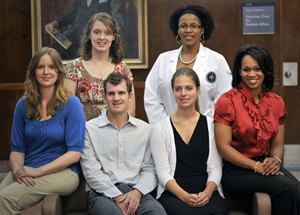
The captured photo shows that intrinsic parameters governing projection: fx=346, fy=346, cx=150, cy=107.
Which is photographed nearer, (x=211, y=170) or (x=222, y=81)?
(x=211, y=170)

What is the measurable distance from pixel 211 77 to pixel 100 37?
896 millimetres

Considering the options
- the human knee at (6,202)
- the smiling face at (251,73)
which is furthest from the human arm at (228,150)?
the human knee at (6,202)

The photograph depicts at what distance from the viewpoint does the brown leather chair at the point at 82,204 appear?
1826mm

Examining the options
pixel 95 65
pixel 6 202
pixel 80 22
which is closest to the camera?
pixel 6 202

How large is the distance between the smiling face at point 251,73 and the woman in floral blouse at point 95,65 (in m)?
0.93

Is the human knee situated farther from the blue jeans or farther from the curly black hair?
the curly black hair

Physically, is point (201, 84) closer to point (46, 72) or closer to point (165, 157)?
point (165, 157)

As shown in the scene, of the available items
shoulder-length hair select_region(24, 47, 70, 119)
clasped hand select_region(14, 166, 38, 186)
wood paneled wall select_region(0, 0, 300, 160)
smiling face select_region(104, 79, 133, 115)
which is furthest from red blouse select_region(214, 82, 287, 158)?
wood paneled wall select_region(0, 0, 300, 160)

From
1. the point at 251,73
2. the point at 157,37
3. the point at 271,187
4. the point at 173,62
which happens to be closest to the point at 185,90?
the point at 251,73

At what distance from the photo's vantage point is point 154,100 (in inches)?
108

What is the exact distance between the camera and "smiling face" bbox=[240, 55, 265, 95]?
213 centimetres

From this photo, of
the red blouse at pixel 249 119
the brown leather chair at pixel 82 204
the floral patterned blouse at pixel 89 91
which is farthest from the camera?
the floral patterned blouse at pixel 89 91

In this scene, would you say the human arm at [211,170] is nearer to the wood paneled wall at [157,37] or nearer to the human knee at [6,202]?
the human knee at [6,202]

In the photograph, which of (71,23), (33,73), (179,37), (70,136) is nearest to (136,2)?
(71,23)
